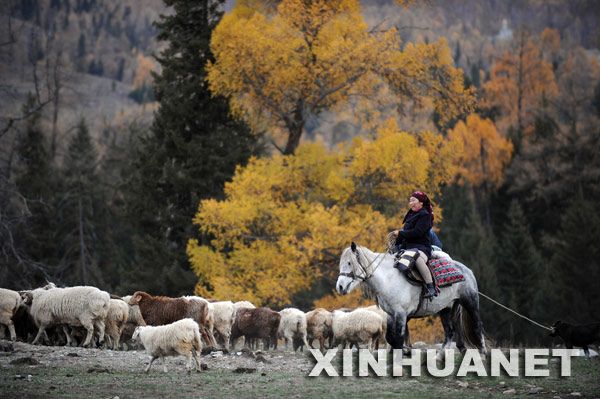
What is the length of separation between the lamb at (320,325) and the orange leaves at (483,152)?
3894 cm

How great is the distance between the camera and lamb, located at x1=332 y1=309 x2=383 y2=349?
1580 cm

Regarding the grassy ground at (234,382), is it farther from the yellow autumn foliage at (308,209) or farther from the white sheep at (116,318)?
the yellow autumn foliage at (308,209)

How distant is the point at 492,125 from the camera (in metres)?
57.9

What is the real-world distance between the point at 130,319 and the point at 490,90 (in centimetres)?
5314

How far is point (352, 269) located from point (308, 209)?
10.9 m

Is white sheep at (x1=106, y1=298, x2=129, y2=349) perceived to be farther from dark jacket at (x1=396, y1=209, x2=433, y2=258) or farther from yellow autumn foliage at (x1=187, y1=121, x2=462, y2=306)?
yellow autumn foliage at (x1=187, y1=121, x2=462, y2=306)

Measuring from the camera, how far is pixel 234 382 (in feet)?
35.3

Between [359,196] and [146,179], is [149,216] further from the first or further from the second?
[359,196]

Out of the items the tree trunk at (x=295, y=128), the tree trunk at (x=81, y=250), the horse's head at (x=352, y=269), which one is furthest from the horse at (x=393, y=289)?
the tree trunk at (x=81, y=250)

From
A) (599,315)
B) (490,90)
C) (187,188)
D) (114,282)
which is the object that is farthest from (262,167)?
(490,90)

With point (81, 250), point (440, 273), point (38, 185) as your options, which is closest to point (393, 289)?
point (440, 273)

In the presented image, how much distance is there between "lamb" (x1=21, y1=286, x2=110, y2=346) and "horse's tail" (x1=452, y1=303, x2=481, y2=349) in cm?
686

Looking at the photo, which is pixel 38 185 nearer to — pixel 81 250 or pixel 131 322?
pixel 81 250

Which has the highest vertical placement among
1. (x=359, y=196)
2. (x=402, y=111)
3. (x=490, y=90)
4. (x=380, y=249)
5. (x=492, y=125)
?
(x=490, y=90)
